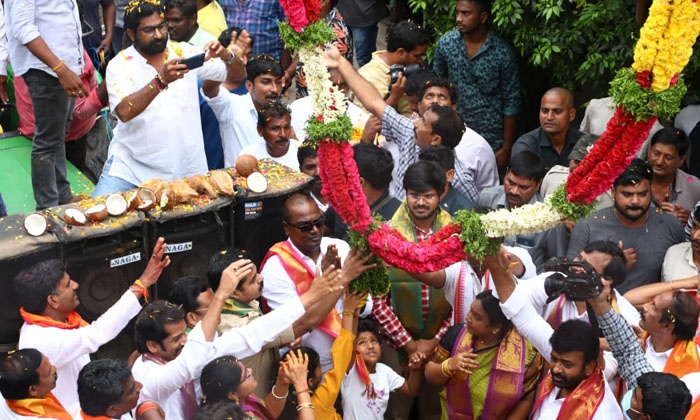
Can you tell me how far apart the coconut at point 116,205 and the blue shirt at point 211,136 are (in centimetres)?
157

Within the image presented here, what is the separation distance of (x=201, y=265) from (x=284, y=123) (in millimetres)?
1381

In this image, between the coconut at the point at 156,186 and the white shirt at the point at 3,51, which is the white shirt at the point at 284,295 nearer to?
the coconut at the point at 156,186

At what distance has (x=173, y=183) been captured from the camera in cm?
572

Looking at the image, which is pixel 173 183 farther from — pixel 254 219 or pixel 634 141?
pixel 634 141

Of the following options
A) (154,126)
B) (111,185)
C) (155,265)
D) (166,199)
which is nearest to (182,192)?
(166,199)

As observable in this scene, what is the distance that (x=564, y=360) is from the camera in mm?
4523

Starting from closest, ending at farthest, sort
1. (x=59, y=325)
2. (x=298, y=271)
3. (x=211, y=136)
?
(x=59, y=325), (x=298, y=271), (x=211, y=136)

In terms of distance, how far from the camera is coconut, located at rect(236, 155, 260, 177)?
5.98 m

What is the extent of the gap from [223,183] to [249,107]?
1.48 meters

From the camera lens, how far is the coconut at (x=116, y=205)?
5371mm

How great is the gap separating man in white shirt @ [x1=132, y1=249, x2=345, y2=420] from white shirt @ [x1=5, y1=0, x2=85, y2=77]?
2.71 meters

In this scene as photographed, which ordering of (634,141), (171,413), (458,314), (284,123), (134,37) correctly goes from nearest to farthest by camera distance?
(634,141) < (171,413) < (458,314) < (134,37) < (284,123)

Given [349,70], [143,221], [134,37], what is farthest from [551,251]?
[134,37]

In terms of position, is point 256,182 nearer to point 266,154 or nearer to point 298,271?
point 266,154
